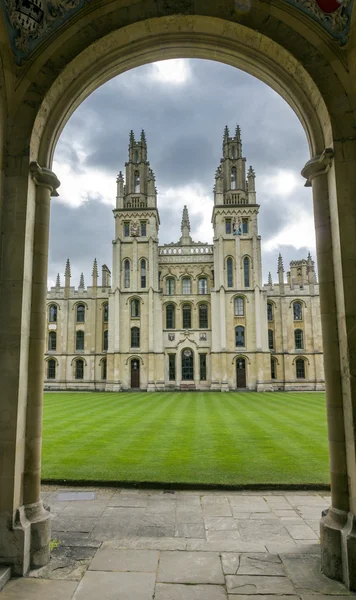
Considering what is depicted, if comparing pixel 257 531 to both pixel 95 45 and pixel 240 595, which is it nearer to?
pixel 240 595

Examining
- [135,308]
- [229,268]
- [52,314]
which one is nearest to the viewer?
[229,268]

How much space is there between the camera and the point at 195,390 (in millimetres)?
40594

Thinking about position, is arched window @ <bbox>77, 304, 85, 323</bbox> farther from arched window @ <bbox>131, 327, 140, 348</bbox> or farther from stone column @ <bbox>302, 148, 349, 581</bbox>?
stone column @ <bbox>302, 148, 349, 581</bbox>

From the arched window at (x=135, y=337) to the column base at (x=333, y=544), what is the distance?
39.2 m

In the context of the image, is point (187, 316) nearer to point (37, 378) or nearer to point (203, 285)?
point (203, 285)

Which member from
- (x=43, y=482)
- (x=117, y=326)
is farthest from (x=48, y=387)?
(x=43, y=482)

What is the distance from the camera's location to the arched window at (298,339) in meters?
45.6

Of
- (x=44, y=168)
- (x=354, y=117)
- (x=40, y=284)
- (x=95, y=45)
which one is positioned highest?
(x=95, y=45)

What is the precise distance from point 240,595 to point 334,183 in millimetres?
4182

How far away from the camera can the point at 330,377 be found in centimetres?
446

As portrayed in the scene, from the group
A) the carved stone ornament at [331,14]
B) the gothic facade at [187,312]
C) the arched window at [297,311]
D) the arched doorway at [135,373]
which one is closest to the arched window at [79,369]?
the gothic facade at [187,312]

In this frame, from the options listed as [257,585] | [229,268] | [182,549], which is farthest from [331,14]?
[229,268]

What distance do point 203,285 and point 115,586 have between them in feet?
136

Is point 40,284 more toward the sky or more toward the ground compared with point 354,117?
more toward the ground
